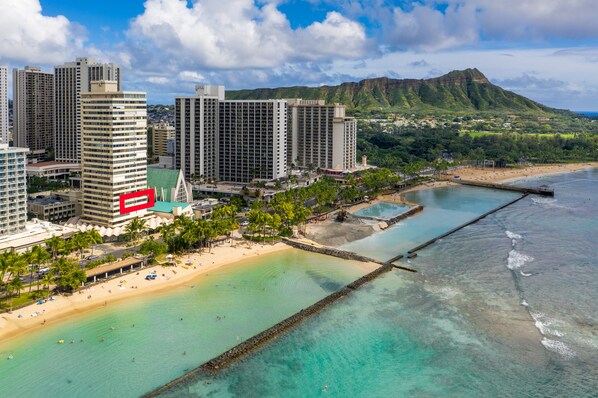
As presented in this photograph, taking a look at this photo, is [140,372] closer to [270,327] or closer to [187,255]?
[270,327]

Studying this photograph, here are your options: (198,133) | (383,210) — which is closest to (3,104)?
(198,133)

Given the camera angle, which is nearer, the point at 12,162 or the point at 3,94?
the point at 12,162

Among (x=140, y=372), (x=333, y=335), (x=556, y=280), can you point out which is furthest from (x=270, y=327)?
(x=556, y=280)

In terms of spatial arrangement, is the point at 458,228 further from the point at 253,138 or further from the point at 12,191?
the point at 12,191

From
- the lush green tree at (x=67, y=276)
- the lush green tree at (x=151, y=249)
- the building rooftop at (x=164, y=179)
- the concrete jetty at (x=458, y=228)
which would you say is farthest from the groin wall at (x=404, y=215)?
the lush green tree at (x=67, y=276)

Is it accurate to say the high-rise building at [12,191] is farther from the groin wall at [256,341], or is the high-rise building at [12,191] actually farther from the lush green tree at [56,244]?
the groin wall at [256,341]
